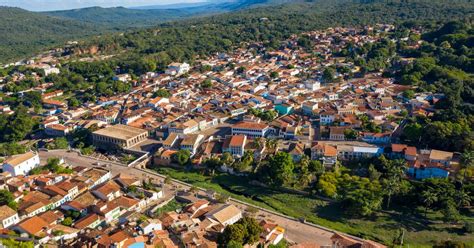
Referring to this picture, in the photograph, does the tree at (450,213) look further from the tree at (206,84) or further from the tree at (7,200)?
the tree at (206,84)

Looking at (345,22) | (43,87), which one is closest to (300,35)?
(345,22)

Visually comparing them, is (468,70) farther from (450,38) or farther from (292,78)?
(292,78)

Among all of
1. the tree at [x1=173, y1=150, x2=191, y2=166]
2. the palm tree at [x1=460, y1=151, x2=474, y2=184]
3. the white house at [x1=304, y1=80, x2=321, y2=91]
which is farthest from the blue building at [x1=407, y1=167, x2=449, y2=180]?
the white house at [x1=304, y1=80, x2=321, y2=91]

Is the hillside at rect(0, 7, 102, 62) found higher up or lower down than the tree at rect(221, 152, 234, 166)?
higher up

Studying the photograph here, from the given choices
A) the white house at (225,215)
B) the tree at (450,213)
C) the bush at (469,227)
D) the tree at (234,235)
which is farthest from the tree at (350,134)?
the tree at (234,235)

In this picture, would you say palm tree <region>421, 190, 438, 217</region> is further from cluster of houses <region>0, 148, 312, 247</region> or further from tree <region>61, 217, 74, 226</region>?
tree <region>61, 217, 74, 226</region>

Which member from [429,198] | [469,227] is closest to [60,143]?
[429,198]

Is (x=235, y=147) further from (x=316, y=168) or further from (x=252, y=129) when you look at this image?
(x=316, y=168)
